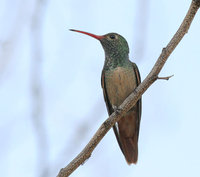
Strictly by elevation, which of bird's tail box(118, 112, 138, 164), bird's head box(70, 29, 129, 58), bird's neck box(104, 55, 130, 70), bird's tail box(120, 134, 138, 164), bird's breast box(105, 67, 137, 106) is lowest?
bird's tail box(120, 134, 138, 164)

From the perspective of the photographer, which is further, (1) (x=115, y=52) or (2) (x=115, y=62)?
(1) (x=115, y=52)

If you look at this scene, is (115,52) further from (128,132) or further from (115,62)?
(128,132)

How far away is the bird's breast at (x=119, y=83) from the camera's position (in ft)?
20.0

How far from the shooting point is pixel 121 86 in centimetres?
609

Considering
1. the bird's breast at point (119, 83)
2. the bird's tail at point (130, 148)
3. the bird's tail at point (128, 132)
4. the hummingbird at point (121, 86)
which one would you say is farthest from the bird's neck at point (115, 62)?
the bird's tail at point (130, 148)

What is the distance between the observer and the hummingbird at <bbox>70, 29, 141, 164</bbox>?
6.12m

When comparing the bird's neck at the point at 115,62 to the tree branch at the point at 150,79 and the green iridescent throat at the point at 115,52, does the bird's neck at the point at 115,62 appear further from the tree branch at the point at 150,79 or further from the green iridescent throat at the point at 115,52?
the tree branch at the point at 150,79

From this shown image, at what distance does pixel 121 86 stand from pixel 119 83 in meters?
0.06

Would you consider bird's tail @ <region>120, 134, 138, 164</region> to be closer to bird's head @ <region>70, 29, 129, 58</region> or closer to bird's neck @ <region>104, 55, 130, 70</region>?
bird's neck @ <region>104, 55, 130, 70</region>

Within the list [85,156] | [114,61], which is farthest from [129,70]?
[85,156]

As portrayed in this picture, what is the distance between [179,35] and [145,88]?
70 cm

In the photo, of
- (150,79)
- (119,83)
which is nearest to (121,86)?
(119,83)

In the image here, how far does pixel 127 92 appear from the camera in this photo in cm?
611

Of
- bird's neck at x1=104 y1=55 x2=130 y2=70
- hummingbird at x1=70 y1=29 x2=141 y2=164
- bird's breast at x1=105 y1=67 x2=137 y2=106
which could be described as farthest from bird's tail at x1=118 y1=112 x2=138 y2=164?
bird's neck at x1=104 y1=55 x2=130 y2=70
